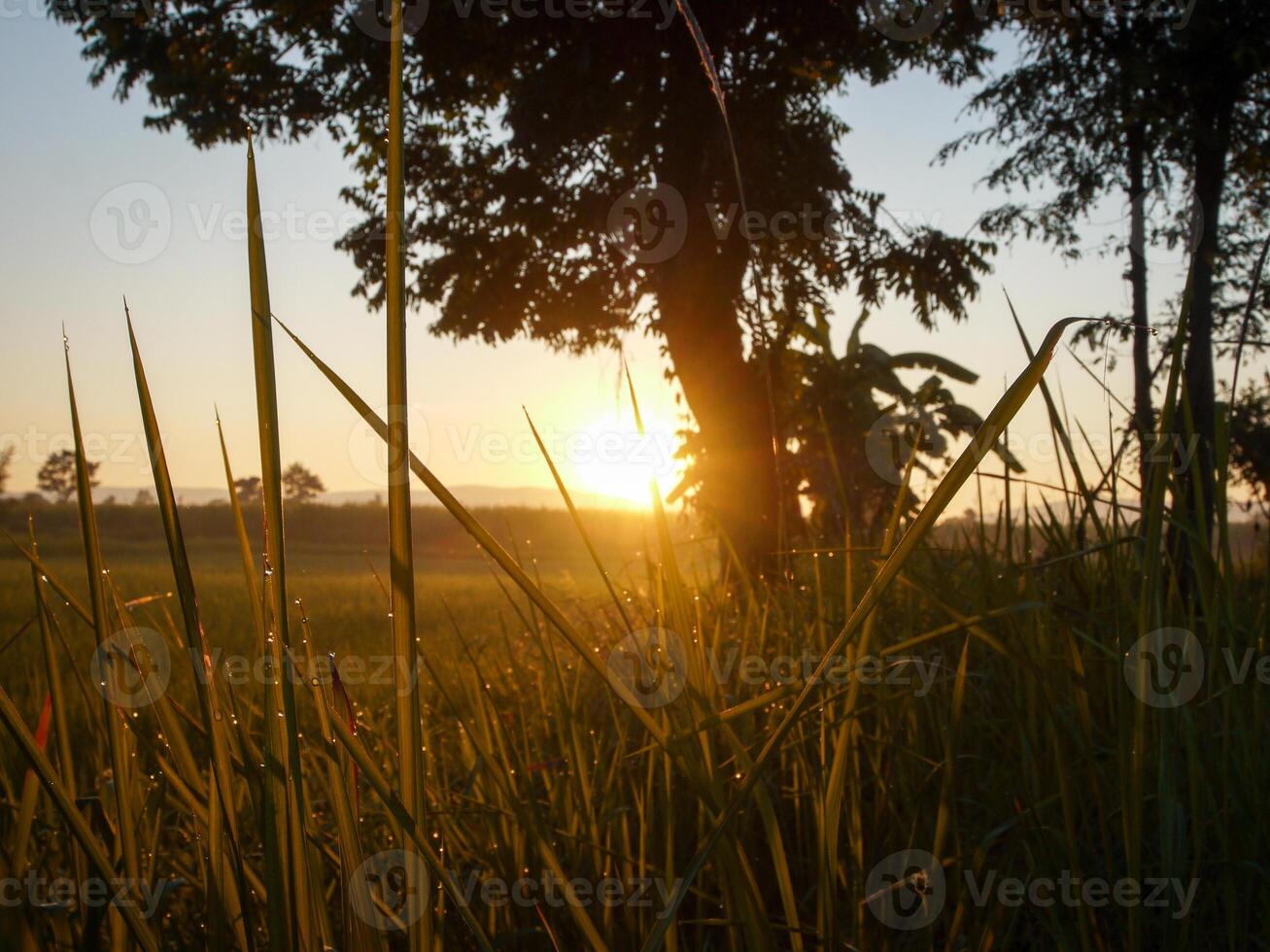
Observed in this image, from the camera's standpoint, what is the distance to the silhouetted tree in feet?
26.6

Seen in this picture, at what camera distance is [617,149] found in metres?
9.30

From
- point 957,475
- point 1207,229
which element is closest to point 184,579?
point 957,475

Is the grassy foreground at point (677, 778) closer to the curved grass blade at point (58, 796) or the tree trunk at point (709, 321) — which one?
the curved grass blade at point (58, 796)

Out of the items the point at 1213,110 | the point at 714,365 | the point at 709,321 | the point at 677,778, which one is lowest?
the point at 677,778

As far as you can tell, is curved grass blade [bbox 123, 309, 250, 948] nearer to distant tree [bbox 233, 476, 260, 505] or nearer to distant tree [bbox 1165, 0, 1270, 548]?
distant tree [bbox 233, 476, 260, 505]

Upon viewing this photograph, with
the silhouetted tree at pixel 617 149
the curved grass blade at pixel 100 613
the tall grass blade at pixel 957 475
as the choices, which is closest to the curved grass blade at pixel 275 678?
the curved grass blade at pixel 100 613

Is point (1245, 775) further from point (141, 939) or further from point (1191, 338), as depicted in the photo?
point (1191, 338)

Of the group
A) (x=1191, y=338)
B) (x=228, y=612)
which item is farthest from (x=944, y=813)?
(x=228, y=612)

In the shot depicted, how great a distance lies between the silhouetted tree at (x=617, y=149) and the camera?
26.6 feet

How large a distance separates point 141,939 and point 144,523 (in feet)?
98.3

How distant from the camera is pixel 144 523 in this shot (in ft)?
88.4

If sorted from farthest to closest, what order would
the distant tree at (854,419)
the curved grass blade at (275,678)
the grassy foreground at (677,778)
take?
the distant tree at (854,419) < the grassy foreground at (677,778) < the curved grass blade at (275,678)

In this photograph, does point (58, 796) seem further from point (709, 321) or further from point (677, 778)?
point (709, 321)

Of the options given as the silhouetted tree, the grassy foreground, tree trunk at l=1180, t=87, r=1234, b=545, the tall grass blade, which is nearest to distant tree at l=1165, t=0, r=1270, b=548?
tree trunk at l=1180, t=87, r=1234, b=545
